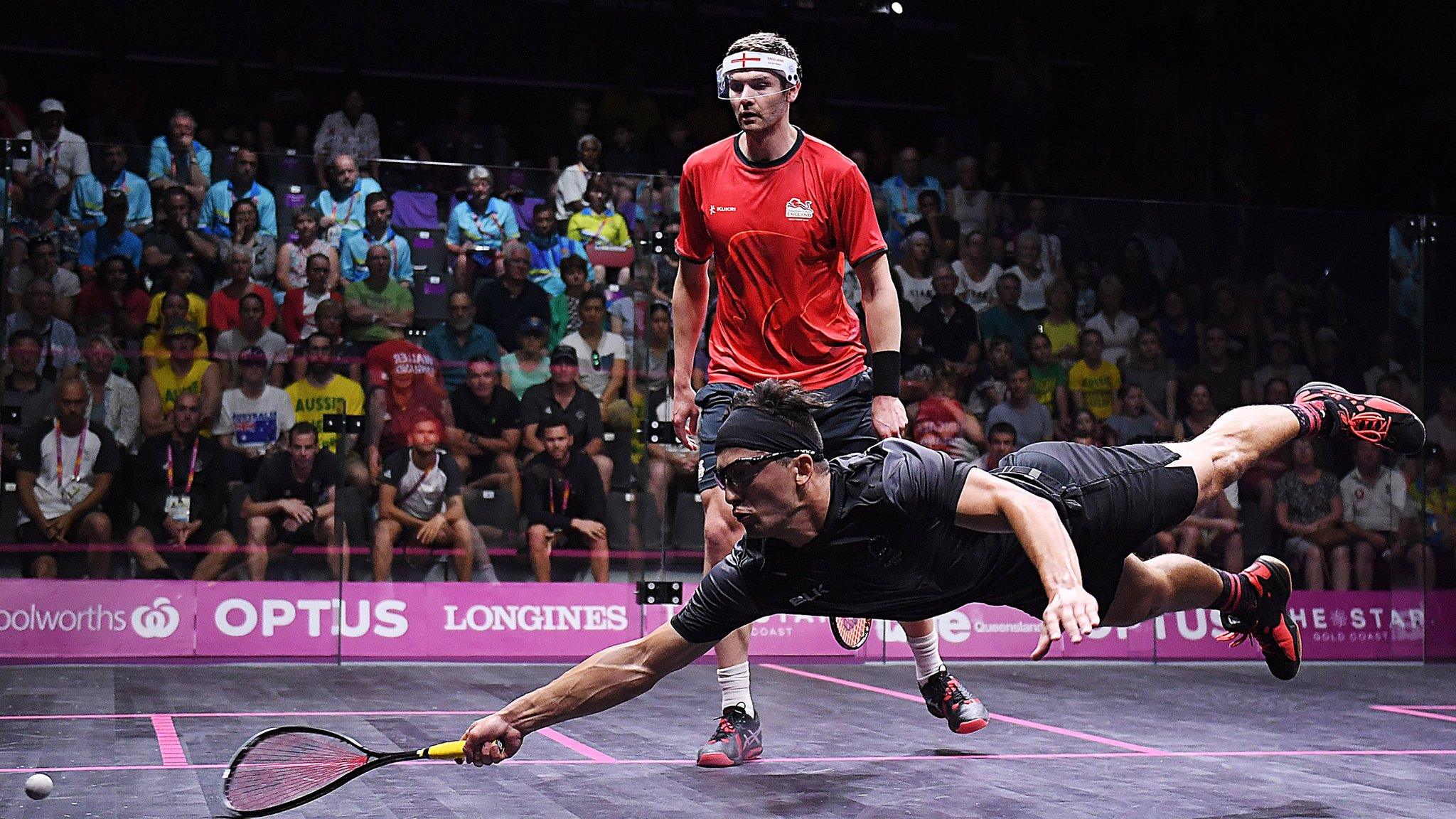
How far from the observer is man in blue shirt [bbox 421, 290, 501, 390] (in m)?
7.13

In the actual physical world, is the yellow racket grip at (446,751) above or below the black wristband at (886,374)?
below

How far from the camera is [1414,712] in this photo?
18.8 feet

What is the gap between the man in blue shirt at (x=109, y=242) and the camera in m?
6.82

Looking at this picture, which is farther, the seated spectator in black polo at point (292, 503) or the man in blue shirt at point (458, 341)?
the man in blue shirt at point (458, 341)

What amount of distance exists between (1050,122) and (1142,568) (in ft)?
30.3

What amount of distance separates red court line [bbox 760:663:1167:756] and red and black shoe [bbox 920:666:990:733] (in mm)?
473

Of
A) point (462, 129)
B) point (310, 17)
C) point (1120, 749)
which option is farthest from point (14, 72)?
point (1120, 749)

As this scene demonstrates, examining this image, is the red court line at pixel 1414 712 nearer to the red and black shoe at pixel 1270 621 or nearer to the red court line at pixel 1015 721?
the red court line at pixel 1015 721

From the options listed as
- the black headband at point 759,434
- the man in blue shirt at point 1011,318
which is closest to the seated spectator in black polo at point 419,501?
the man in blue shirt at point 1011,318

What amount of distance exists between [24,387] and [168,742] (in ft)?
9.54

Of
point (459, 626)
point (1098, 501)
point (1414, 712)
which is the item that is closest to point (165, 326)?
point (459, 626)

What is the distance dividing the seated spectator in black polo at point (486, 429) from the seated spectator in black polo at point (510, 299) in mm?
158

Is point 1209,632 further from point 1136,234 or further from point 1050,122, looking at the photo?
point 1050,122

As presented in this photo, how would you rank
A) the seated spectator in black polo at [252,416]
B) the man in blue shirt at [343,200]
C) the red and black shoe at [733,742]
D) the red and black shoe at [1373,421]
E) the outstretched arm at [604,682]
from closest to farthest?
the outstretched arm at [604,682] → the red and black shoe at [1373,421] → the red and black shoe at [733,742] → the seated spectator in black polo at [252,416] → the man in blue shirt at [343,200]
